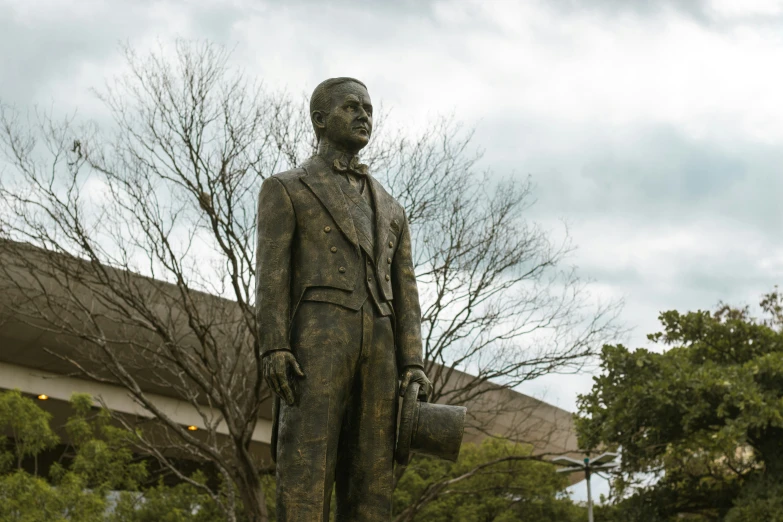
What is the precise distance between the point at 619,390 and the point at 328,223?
1151cm

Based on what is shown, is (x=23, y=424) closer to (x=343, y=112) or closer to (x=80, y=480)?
(x=80, y=480)

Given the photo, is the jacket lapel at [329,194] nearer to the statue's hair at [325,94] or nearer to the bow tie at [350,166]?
the bow tie at [350,166]

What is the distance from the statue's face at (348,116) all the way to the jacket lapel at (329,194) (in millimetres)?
194

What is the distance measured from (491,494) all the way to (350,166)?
686 inches

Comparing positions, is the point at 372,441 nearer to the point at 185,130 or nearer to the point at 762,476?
the point at 185,130

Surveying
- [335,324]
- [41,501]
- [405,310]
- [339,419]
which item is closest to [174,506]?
[41,501]

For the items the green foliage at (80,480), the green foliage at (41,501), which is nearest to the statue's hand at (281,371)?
the green foliage at (80,480)

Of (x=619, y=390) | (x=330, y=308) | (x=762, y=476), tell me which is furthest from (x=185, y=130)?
(x=762, y=476)

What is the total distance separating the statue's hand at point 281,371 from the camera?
5.16 meters

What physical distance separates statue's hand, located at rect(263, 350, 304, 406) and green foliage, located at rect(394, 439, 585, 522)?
1613 cm

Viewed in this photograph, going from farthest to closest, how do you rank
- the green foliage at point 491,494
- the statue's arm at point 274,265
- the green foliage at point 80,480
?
the green foliage at point 491,494 < the green foliage at point 80,480 < the statue's arm at point 274,265

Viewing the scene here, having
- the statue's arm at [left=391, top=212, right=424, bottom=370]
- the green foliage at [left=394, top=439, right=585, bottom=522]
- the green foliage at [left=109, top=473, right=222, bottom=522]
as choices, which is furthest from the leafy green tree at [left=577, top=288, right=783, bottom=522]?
the statue's arm at [left=391, top=212, right=424, bottom=370]

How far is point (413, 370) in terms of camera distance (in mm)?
5535

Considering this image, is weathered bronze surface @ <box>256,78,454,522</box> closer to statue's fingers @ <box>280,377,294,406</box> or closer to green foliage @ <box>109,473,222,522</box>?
statue's fingers @ <box>280,377,294,406</box>
